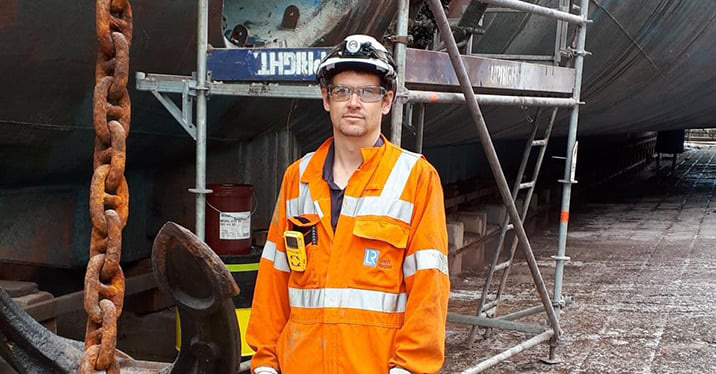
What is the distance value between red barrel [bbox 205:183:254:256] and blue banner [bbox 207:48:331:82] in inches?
30.8

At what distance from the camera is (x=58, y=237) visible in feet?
16.0

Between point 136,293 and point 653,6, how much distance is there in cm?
550

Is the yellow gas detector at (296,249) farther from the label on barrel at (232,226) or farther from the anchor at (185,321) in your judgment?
the label on barrel at (232,226)

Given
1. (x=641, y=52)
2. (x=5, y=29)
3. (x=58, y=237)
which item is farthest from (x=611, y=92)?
(x=5, y=29)

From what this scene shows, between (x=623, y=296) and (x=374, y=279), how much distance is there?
18.5 ft

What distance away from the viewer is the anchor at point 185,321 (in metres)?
2.01

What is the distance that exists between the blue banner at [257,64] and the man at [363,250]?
1354mm

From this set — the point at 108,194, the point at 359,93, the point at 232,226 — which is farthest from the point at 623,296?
the point at 108,194

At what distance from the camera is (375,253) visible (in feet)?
7.80

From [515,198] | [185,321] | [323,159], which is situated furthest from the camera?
[515,198]

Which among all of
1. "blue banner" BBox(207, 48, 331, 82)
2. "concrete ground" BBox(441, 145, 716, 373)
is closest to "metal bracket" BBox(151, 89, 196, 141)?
"blue banner" BBox(207, 48, 331, 82)

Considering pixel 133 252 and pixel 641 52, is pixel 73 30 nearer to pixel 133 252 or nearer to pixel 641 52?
pixel 133 252

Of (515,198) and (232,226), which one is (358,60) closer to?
(232,226)

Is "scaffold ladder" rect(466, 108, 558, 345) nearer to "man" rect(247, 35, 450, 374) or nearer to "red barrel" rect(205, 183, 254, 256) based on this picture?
"red barrel" rect(205, 183, 254, 256)
